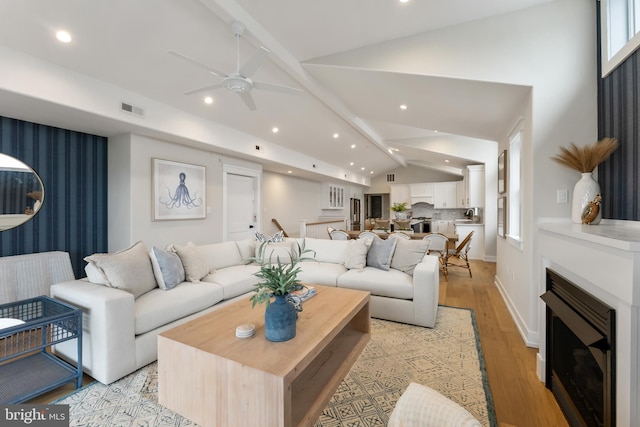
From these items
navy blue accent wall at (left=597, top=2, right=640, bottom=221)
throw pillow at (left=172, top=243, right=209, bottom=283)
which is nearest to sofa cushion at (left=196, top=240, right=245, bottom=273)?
throw pillow at (left=172, top=243, right=209, bottom=283)

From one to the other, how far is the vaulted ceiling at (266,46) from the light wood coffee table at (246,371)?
2574 mm

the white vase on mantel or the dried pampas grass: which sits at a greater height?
the dried pampas grass

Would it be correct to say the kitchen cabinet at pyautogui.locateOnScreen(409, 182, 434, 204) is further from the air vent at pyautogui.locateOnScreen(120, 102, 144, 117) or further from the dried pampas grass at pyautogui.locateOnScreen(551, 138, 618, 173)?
the air vent at pyautogui.locateOnScreen(120, 102, 144, 117)

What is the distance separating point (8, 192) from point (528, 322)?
5585 mm

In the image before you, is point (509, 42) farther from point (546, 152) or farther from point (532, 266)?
point (532, 266)

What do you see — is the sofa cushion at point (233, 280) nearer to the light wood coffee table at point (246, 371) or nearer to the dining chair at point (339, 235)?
the light wood coffee table at point (246, 371)

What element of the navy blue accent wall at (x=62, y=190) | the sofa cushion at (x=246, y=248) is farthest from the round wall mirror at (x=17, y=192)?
the sofa cushion at (x=246, y=248)

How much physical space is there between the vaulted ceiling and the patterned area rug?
8.27 ft

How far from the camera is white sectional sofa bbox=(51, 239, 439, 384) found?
1.98m

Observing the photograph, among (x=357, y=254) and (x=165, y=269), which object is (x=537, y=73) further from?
(x=165, y=269)

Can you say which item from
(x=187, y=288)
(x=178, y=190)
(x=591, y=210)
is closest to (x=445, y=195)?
(x=591, y=210)

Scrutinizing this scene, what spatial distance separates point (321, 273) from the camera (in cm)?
347

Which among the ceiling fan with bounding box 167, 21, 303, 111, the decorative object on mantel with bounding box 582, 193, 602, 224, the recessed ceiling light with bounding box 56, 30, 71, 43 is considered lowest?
the decorative object on mantel with bounding box 582, 193, 602, 224

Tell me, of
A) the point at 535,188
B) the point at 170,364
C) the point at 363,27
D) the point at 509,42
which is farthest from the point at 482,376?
the point at 363,27
